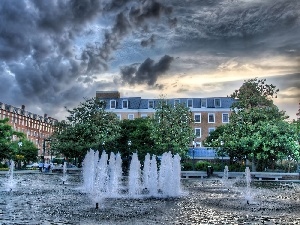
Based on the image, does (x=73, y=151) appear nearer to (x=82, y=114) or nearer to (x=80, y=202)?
(x=82, y=114)

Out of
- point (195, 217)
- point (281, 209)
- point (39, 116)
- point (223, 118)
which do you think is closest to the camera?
point (195, 217)

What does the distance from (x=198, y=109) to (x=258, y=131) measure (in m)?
30.7

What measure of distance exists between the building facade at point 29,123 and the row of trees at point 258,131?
71380 millimetres

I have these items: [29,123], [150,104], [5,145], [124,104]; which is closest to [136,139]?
[5,145]

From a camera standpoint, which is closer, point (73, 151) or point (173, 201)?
point (173, 201)

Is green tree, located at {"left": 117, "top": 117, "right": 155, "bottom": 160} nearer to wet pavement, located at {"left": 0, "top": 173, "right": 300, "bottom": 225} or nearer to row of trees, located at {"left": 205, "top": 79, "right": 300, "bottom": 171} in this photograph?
row of trees, located at {"left": 205, "top": 79, "right": 300, "bottom": 171}

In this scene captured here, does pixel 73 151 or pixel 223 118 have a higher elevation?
pixel 223 118

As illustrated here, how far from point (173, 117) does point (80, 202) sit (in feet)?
115

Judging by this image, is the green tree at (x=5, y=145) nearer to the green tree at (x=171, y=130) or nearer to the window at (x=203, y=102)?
the green tree at (x=171, y=130)

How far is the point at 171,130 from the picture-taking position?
5138 cm

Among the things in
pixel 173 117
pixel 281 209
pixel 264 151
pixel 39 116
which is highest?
pixel 39 116

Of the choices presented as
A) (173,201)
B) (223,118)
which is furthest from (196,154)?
(173,201)

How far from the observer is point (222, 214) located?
1496cm

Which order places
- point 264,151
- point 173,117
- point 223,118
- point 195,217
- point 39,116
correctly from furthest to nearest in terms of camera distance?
point 39,116 → point 223,118 → point 173,117 → point 264,151 → point 195,217
